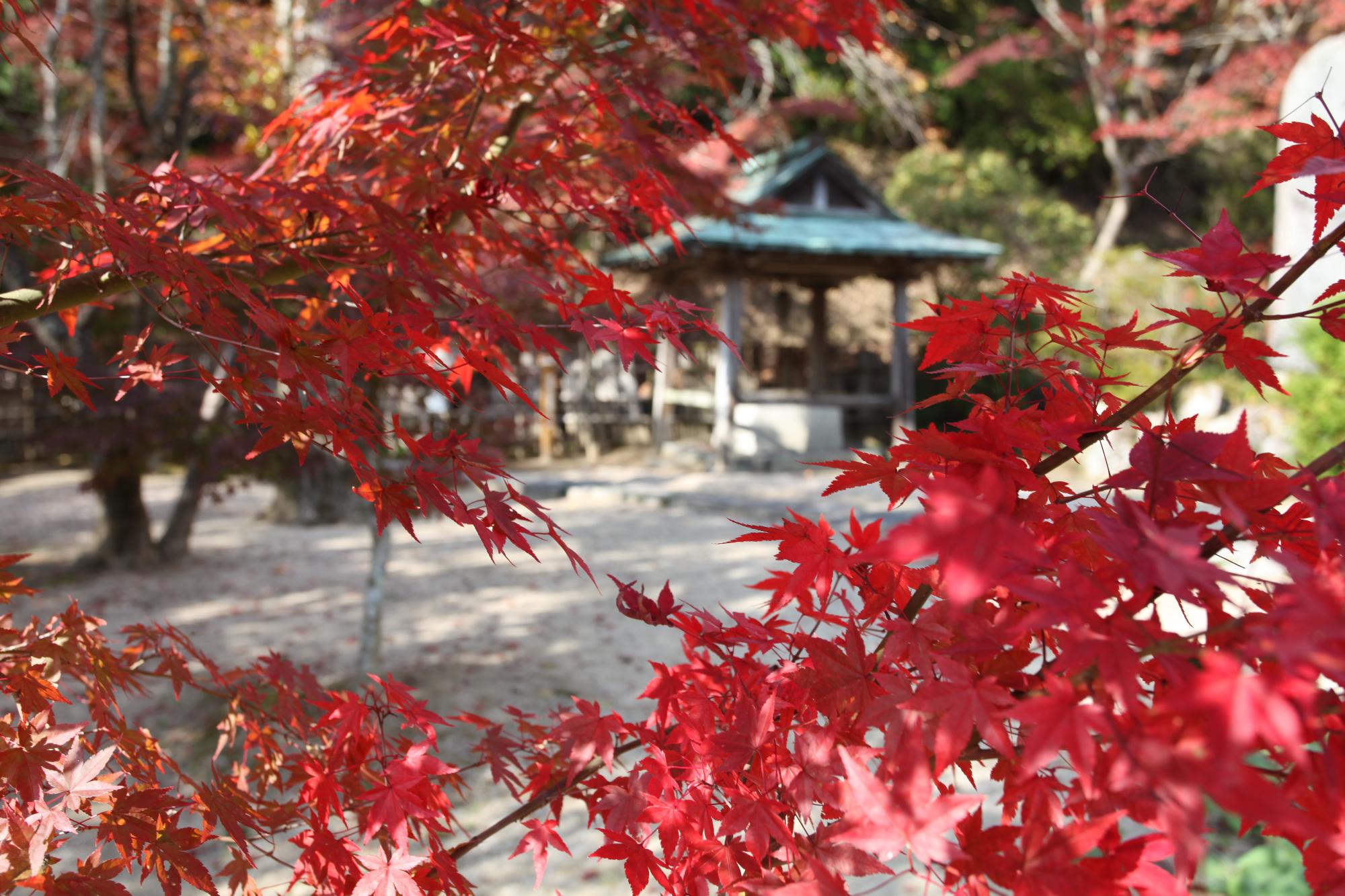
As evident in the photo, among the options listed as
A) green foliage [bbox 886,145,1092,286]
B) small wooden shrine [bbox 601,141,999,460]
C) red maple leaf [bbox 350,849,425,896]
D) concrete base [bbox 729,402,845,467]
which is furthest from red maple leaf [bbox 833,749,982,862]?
green foliage [bbox 886,145,1092,286]

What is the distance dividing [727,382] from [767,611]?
337 inches

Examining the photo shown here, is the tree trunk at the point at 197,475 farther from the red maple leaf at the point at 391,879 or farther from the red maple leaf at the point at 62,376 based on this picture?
the red maple leaf at the point at 391,879

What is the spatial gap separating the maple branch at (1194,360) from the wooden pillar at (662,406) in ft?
32.5

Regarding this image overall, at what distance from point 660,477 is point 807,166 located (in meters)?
4.00

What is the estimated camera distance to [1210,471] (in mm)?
637

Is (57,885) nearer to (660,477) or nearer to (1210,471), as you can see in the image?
(1210,471)

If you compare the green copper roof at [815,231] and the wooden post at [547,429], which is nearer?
the green copper roof at [815,231]

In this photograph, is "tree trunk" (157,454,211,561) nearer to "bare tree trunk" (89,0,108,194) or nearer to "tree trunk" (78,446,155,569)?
"tree trunk" (78,446,155,569)

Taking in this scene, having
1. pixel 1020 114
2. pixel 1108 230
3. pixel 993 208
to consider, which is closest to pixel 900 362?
pixel 993 208

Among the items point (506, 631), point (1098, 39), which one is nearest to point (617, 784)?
point (506, 631)

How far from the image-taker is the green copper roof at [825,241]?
29.3ft

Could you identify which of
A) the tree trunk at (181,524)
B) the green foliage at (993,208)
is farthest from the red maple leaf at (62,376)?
the green foliage at (993,208)

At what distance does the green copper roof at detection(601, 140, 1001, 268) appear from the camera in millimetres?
8977

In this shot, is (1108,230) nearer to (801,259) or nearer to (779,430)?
(801,259)
